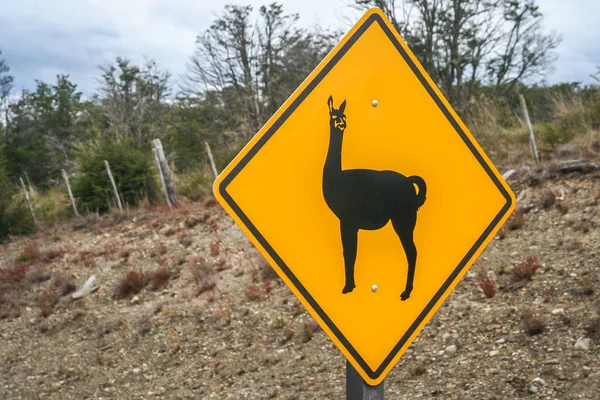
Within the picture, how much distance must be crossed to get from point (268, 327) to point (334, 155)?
453 centimetres

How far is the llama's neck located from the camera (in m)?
1.67

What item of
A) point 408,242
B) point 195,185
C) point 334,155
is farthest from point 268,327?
point 195,185

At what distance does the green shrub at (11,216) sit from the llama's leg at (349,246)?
15363mm

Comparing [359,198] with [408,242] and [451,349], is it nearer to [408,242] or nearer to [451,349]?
[408,242]

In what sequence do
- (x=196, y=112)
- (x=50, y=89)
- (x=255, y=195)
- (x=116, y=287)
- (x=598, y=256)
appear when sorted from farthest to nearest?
(x=50, y=89) → (x=196, y=112) → (x=116, y=287) → (x=598, y=256) → (x=255, y=195)

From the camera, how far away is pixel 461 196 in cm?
184

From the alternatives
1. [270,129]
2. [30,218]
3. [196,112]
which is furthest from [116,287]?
[196,112]

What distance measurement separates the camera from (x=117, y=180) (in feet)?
50.6

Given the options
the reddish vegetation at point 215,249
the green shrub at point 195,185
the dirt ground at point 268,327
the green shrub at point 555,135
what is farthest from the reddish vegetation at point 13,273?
the green shrub at point 555,135

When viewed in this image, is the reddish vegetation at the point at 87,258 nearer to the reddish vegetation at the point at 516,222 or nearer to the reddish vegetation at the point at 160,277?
the reddish vegetation at the point at 160,277

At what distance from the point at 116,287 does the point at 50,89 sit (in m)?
36.2

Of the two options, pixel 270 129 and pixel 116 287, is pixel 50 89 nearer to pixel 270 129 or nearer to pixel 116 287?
pixel 116 287

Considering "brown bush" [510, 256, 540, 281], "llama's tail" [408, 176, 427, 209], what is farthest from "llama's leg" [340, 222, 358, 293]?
"brown bush" [510, 256, 540, 281]

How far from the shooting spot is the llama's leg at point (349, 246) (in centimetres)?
167
